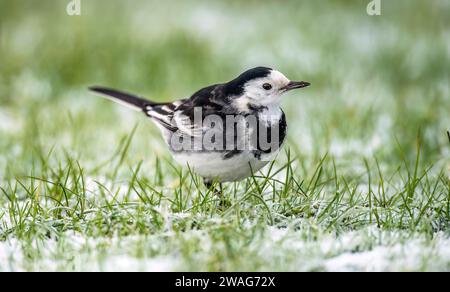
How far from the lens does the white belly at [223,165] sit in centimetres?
433

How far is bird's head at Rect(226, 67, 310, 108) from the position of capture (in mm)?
4430

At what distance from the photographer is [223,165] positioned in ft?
14.3

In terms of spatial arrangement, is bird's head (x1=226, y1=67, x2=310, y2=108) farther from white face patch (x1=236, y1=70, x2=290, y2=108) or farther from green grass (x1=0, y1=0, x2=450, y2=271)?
green grass (x1=0, y1=0, x2=450, y2=271)

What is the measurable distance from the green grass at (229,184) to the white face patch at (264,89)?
451 mm

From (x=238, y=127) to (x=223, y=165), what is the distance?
0.27 m

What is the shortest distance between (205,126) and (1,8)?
6582mm

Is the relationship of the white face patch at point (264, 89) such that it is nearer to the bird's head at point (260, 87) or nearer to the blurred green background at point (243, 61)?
the bird's head at point (260, 87)

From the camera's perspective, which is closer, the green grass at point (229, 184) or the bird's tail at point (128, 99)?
the green grass at point (229, 184)

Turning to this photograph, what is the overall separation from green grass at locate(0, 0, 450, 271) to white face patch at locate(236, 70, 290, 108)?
45 centimetres

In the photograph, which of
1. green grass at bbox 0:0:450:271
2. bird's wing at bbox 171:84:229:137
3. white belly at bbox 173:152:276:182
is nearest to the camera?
green grass at bbox 0:0:450:271

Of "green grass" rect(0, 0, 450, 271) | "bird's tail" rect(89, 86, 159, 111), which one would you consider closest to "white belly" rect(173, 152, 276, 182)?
"green grass" rect(0, 0, 450, 271)

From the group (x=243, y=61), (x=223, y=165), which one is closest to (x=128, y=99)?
(x=223, y=165)

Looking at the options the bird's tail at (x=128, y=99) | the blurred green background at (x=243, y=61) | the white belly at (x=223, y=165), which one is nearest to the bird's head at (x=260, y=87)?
the white belly at (x=223, y=165)

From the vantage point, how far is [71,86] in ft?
27.7
